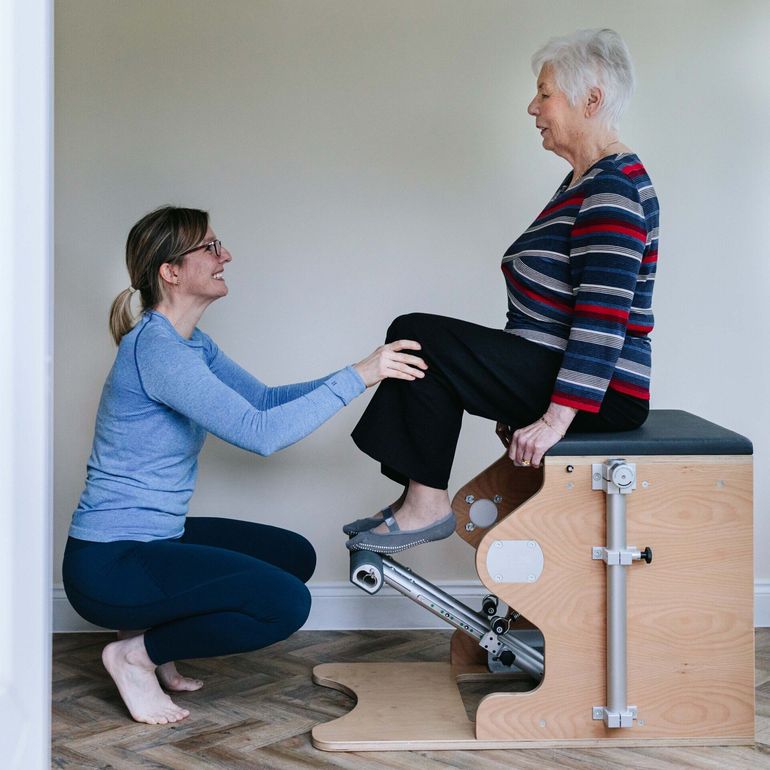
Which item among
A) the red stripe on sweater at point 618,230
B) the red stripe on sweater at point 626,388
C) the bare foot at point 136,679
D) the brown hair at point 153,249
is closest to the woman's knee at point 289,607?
the bare foot at point 136,679

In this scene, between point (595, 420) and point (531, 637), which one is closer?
point (595, 420)

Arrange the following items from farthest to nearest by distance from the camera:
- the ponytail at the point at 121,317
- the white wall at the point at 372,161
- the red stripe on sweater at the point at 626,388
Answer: the white wall at the point at 372,161 < the ponytail at the point at 121,317 < the red stripe on sweater at the point at 626,388

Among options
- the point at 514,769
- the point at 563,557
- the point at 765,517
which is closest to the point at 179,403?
the point at 563,557

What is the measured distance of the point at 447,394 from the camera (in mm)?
2010

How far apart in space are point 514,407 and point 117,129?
1526mm

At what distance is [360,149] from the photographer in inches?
111

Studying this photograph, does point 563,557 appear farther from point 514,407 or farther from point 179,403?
point 179,403

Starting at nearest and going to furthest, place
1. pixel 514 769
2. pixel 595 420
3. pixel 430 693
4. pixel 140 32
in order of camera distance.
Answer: pixel 514 769
pixel 595 420
pixel 430 693
pixel 140 32

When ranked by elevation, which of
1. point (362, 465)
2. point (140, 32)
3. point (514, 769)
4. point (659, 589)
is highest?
point (140, 32)

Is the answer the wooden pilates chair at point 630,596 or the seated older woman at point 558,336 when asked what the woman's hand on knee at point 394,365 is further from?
the wooden pilates chair at point 630,596

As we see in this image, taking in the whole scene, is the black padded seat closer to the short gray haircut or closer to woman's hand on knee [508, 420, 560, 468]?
woman's hand on knee [508, 420, 560, 468]

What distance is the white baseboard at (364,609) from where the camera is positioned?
2887 millimetres

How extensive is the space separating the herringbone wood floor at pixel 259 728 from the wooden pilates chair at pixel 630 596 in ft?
0.15

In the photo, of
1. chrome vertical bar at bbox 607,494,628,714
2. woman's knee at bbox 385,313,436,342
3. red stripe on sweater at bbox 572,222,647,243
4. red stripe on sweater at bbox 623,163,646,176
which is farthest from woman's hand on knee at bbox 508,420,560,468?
red stripe on sweater at bbox 623,163,646,176
